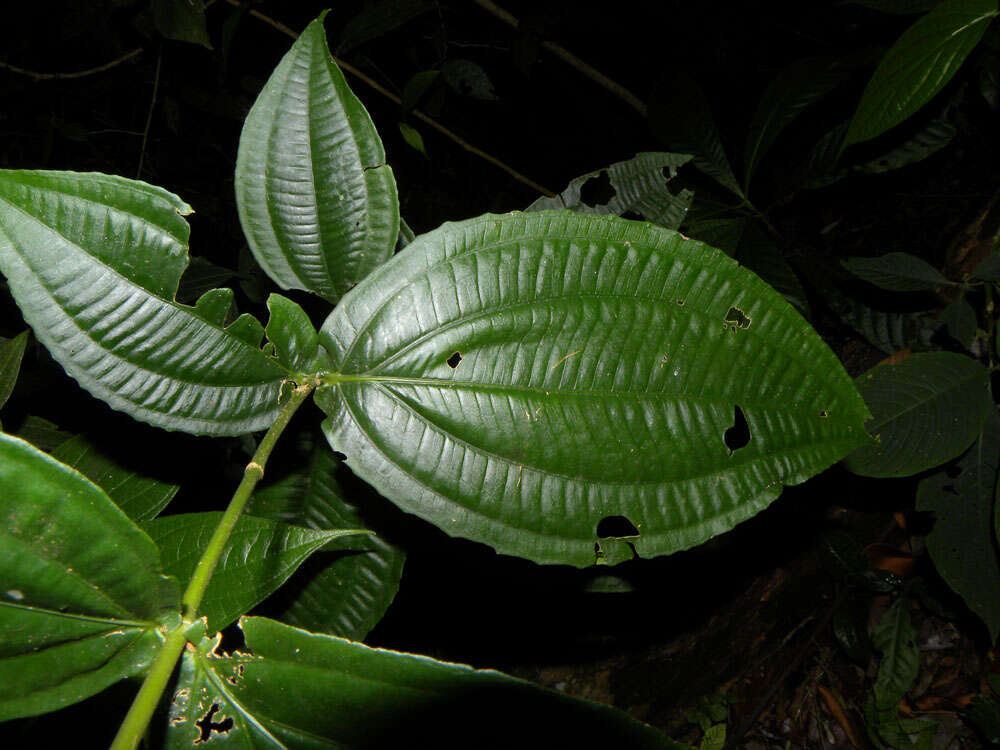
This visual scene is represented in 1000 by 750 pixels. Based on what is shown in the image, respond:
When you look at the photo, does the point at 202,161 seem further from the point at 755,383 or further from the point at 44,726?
the point at 755,383

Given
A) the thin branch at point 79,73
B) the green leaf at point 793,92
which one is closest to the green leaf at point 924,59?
the green leaf at point 793,92

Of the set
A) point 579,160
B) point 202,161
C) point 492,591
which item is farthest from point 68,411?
point 579,160

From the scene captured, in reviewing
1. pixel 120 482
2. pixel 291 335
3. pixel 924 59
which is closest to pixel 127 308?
pixel 291 335

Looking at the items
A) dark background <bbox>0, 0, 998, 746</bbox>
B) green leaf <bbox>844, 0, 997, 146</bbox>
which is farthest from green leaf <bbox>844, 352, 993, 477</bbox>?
green leaf <bbox>844, 0, 997, 146</bbox>

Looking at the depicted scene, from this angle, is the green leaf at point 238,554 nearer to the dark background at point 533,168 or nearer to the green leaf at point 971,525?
the dark background at point 533,168

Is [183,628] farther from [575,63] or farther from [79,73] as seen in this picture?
[79,73]

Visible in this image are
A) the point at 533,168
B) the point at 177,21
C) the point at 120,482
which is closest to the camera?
the point at 120,482
